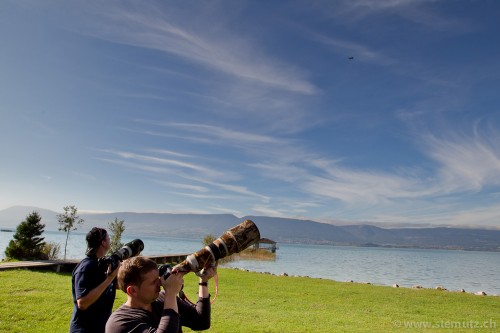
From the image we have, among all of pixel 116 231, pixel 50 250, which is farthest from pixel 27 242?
pixel 116 231

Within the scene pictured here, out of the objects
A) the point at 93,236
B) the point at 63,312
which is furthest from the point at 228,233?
the point at 63,312

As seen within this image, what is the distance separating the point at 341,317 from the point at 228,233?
9536 millimetres

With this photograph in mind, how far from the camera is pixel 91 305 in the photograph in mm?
4023

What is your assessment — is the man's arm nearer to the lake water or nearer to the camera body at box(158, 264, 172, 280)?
the camera body at box(158, 264, 172, 280)

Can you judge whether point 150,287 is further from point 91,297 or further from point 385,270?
point 385,270

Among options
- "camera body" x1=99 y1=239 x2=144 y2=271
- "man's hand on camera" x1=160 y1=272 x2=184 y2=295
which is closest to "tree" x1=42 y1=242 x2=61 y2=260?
"camera body" x1=99 y1=239 x2=144 y2=271

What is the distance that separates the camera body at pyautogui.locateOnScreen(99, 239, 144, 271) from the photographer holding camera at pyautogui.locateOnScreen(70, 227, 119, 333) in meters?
0.04

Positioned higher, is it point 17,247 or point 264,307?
point 17,247

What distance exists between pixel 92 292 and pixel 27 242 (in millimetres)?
21598

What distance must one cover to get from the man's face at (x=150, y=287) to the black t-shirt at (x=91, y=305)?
1531 millimetres

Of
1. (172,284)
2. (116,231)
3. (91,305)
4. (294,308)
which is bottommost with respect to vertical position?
(294,308)

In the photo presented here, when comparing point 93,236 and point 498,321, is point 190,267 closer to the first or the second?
point 93,236

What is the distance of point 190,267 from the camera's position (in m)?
2.79

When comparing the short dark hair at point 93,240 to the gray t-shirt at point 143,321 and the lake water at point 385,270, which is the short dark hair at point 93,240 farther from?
the lake water at point 385,270
